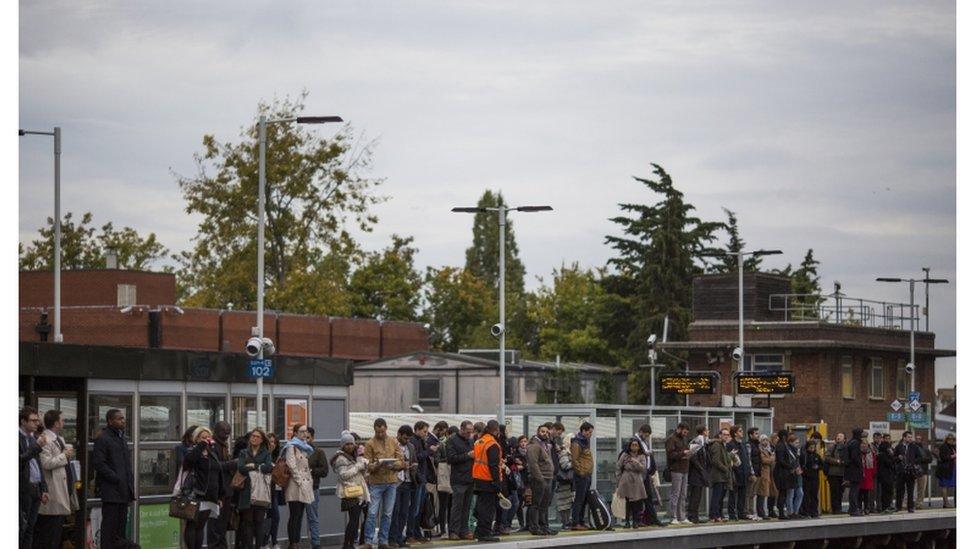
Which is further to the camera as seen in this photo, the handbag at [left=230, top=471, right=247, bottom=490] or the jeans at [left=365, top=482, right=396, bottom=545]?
the jeans at [left=365, top=482, right=396, bottom=545]

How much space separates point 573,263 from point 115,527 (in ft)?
331

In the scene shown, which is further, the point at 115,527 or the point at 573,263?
the point at 573,263

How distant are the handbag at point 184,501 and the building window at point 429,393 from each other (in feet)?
178

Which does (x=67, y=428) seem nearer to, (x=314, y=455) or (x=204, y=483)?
(x=204, y=483)

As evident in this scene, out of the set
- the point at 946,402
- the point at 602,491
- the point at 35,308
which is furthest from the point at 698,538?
the point at 946,402

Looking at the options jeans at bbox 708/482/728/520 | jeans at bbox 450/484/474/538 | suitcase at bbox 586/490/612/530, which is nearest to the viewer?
jeans at bbox 450/484/474/538

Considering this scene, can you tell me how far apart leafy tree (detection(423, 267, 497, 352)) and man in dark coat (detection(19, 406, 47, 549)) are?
315 ft

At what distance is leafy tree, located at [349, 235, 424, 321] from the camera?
96062mm

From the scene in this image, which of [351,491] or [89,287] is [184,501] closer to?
[351,491]

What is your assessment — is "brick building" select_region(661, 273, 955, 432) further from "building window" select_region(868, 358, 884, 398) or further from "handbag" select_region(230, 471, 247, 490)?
"handbag" select_region(230, 471, 247, 490)

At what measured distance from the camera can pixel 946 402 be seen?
355ft

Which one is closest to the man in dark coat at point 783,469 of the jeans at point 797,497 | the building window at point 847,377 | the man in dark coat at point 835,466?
the jeans at point 797,497

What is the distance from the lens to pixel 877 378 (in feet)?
266

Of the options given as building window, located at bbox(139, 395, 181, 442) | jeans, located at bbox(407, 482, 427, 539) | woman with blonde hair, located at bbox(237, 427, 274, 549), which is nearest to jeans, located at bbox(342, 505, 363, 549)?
woman with blonde hair, located at bbox(237, 427, 274, 549)
